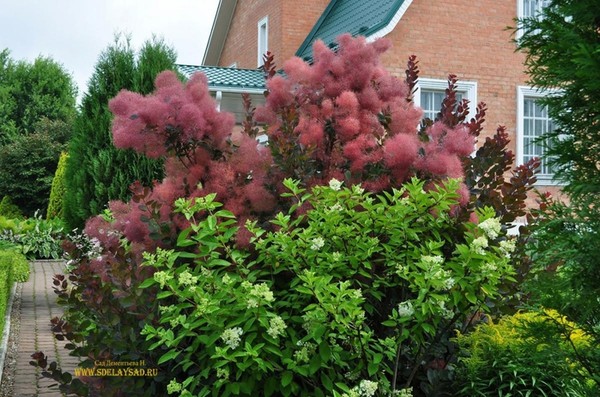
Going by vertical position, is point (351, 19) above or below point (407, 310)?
above

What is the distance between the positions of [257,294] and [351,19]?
14108 mm

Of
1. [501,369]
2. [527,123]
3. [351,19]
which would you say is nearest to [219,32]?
[351,19]

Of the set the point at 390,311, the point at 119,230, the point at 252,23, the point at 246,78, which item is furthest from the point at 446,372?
the point at 252,23

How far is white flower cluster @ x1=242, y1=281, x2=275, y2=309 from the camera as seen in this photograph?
407cm

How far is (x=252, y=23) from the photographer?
70.2 ft

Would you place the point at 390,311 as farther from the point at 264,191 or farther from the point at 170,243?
the point at 170,243

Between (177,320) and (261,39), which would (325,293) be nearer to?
(177,320)

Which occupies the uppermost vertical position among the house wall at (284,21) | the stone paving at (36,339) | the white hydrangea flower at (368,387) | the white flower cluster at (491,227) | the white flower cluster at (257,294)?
the house wall at (284,21)

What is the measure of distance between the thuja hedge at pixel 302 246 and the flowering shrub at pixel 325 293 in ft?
0.05

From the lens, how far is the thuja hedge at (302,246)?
4297 millimetres

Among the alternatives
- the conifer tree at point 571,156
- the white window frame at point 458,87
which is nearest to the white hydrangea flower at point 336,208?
the conifer tree at point 571,156

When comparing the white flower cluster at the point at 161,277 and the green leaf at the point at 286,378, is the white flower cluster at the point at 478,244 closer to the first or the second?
the green leaf at the point at 286,378

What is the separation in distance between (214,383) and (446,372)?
4.88 ft

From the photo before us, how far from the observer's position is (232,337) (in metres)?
4.14
